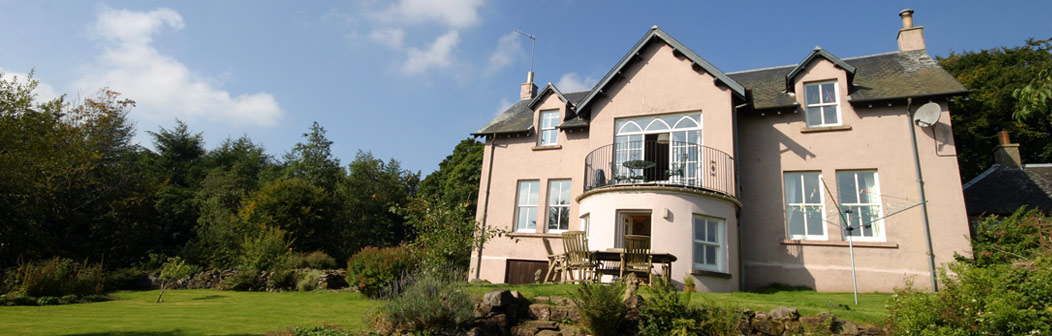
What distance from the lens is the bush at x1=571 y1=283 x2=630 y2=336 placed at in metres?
8.41

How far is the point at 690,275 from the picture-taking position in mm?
12617

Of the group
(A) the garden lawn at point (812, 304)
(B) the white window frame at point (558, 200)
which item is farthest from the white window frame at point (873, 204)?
(B) the white window frame at point (558, 200)

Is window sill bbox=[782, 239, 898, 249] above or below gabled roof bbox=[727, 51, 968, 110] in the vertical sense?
below

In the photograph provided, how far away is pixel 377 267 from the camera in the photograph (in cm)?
1501

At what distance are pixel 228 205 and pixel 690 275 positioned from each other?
31.3m

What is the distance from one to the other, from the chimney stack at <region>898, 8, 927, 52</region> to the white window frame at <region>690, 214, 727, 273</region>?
954 cm

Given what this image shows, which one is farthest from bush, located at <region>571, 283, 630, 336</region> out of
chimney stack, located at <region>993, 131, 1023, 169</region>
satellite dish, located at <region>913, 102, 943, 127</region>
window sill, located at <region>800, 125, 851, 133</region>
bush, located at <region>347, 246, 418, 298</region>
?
chimney stack, located at <region>993, 131, 1023, 169</region>

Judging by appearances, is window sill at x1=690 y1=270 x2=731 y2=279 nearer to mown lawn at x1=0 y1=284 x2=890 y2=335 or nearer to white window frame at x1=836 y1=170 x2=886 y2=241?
mown lawn at x1=0 y1=284 x2=890 y2=335

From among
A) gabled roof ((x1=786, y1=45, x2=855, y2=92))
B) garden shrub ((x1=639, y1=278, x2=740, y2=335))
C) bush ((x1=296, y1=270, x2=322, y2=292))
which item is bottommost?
bush ((x1=296, y1=270, x2=322, y2=292))

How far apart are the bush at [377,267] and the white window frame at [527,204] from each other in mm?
3815

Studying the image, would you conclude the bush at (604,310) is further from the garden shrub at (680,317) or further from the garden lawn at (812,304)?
the garden lawn at (812,304)

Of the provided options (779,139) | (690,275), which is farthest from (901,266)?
(690,275)

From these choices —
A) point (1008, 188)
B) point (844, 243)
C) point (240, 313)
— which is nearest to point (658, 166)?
point (844, 243)

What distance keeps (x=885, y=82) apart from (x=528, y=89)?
500 inches
